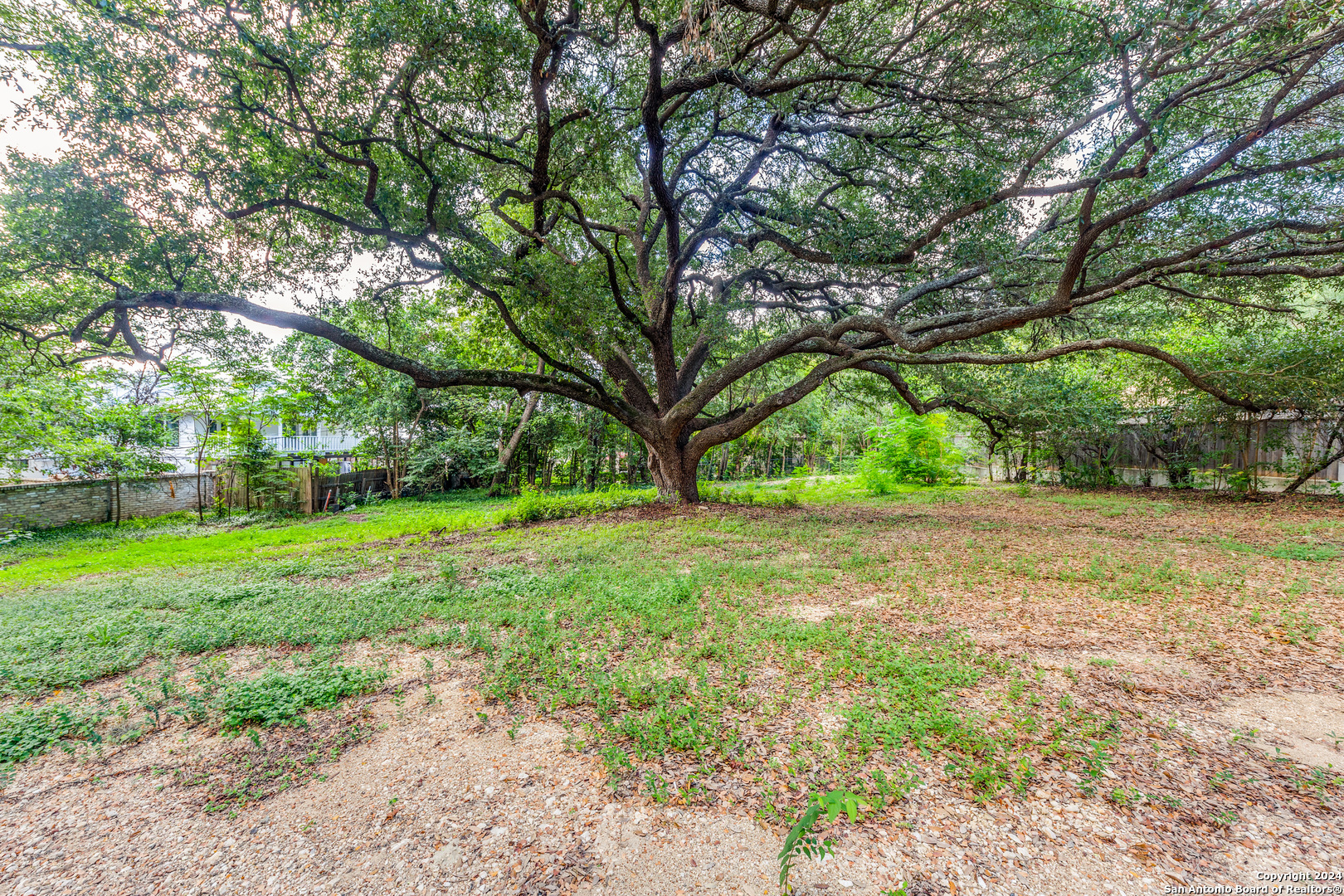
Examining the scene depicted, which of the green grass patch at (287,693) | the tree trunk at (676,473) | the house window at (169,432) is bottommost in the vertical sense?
the green grass patch at (287,693)

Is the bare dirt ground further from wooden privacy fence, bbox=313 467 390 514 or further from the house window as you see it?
the house window

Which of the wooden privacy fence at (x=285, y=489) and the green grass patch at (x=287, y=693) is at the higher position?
the wooden privacy fence at (x=285, y=489)

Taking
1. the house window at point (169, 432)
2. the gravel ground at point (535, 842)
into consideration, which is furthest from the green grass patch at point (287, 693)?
the house window at point (169, 432)

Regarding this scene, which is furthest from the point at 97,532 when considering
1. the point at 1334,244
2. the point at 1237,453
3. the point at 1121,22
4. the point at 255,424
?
the point at 1237,453

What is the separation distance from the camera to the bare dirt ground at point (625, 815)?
1.54 meters

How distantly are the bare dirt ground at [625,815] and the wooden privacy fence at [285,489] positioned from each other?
10772mm

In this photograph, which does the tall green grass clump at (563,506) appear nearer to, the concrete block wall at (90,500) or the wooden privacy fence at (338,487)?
the wooden privacy fence at (338,487)

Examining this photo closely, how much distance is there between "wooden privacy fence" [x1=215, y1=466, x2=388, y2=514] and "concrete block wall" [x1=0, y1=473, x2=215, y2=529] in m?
0.52

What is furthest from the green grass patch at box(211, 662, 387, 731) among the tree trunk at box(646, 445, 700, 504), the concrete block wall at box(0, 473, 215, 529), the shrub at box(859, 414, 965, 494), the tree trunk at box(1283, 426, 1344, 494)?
the tree trunk at box(1283, 426, 1344, 494)

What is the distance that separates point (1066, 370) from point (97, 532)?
1954 centimetres

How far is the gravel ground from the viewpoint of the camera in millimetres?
1525

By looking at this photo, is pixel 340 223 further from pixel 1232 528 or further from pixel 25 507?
pixel 1232 528

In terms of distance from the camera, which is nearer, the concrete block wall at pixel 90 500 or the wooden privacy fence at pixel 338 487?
the concrete block wall at pixel 90 500

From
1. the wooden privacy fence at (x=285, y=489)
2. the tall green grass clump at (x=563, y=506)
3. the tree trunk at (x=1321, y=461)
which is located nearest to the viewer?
the tree trunk at (x=1321, y=461)
